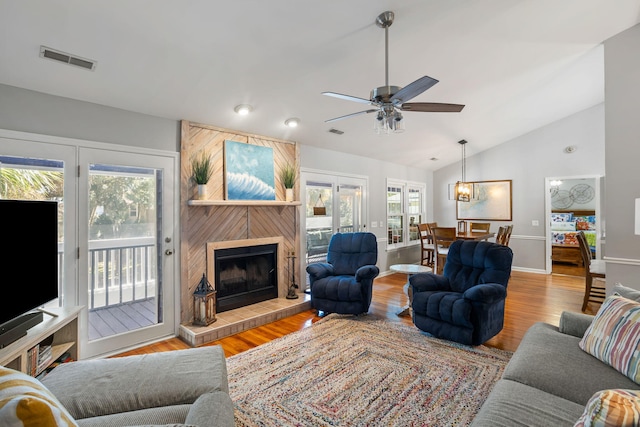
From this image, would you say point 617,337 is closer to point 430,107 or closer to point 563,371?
point 563,371

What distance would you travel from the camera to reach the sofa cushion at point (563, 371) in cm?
157

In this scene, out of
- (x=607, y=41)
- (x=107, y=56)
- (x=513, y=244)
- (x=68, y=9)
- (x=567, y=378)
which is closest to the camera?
(x=567, y=378)

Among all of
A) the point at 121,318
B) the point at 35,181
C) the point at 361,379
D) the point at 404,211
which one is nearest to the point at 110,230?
the point at 35,181

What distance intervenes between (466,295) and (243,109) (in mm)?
3089

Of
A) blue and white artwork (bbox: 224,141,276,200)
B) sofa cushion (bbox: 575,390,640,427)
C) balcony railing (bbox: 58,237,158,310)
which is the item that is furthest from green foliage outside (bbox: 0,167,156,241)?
sofa cushion (bbox: 575,390,640,427)

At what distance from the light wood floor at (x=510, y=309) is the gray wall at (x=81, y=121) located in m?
2.20

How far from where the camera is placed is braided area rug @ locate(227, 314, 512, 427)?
211 cm

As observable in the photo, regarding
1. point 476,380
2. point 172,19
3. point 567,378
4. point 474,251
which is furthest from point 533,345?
point 172,19

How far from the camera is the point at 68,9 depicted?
202 centimetres

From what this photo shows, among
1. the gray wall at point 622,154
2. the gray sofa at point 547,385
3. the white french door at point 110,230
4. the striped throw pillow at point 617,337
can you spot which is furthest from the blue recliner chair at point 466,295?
the white french door at point 110,230

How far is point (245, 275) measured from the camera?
169 inches

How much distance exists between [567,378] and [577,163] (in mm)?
6175

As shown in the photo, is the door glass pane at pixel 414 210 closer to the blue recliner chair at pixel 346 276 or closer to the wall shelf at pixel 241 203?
the blue recliner chair at pixel 346 276

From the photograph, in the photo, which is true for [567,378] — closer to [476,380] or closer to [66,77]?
[476,380]
